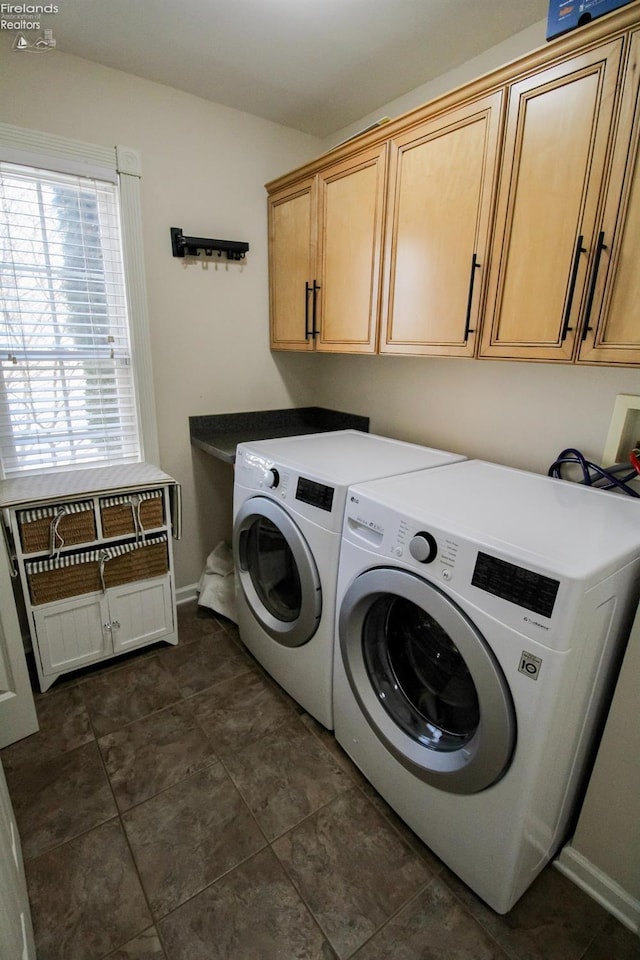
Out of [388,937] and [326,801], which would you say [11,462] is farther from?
[388,937]

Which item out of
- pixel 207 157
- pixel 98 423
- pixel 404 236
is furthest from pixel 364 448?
pixel 207 157

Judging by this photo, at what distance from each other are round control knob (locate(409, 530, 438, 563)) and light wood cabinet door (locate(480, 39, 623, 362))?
26.9 inches

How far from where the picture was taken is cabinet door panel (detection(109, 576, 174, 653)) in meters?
1.97

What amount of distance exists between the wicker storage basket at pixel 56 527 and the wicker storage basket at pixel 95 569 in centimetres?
6

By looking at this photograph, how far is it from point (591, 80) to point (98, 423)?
210 centimetres

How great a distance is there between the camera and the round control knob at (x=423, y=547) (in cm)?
108

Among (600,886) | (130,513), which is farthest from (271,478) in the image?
(600,886)

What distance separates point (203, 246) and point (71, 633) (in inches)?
71.4

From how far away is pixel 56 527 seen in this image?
171cm

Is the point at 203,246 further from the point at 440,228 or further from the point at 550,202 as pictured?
the point at 550,202

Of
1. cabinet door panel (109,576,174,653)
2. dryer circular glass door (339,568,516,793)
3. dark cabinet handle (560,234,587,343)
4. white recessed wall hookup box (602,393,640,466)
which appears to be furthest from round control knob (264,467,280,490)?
white recessed wall hookup box (602,393,640,466)

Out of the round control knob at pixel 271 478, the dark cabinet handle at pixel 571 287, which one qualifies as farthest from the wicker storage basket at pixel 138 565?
the dark cabinet handle at pixel 571 287

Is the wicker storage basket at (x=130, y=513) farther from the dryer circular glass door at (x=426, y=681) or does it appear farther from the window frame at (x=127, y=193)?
the dryer circular glass door at (x=426, y=681)

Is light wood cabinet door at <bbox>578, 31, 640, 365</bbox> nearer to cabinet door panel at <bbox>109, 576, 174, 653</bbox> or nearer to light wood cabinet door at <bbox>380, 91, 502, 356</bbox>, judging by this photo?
light wood cabinet door at <bbox>380, 91, 502, 356</bbox>
